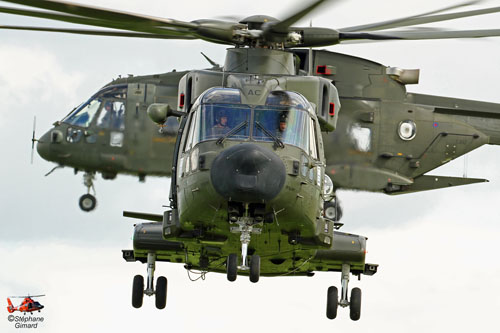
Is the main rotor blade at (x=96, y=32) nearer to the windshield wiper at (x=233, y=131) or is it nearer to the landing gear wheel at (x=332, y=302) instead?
the windshield wiper at (x=233, y=131)

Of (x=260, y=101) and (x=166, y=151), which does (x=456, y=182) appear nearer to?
(x=166, y=151)

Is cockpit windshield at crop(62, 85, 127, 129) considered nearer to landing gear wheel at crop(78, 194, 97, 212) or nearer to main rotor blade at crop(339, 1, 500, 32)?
landing gear wheel at crop(78, 194, 97, 212)

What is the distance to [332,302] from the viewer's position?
2352cm

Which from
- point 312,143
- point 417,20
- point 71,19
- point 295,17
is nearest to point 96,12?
point 71,19

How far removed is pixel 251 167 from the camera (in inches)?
729

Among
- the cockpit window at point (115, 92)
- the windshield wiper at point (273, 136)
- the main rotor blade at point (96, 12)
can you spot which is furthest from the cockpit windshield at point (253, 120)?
the cockpit window at point (115, 92)

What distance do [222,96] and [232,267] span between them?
2.54 m

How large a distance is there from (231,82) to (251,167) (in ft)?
9.41

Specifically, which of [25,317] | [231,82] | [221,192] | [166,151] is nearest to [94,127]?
[166,151]

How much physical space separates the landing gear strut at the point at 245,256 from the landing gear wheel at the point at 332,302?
4.02 m

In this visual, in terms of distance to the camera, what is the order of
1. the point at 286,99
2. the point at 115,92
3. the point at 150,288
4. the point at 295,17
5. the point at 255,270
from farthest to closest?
the point at 115,92, the point at 150,288, the point at 286,99, the point at 255,270, the point at 295,17

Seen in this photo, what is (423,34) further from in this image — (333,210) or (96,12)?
(333,210)

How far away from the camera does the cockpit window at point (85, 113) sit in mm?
34188

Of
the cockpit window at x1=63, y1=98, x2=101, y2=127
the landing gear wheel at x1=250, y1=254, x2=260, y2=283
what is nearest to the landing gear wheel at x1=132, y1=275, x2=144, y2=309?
the landing gear wheel at x1=250, y1=254, x2=260, y2=283
